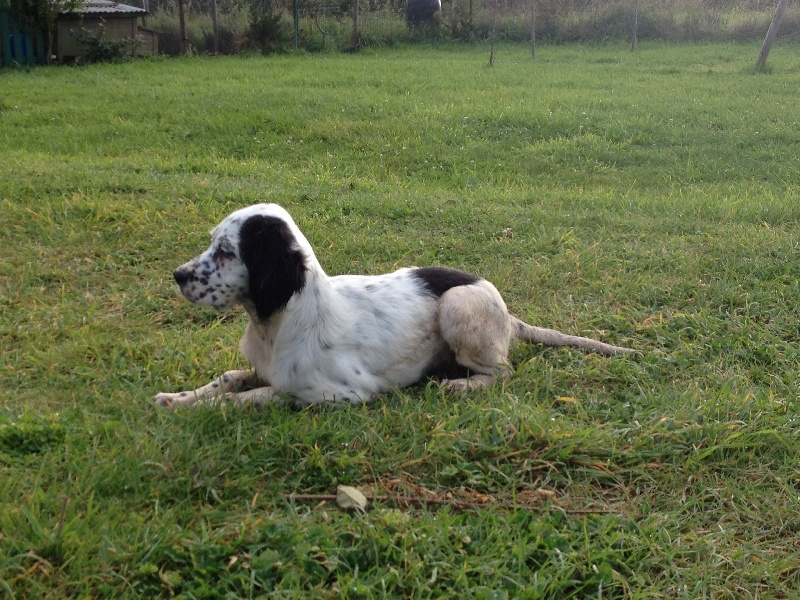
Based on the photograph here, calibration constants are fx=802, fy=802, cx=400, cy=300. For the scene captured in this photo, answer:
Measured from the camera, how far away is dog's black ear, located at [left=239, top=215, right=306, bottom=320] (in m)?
3.68

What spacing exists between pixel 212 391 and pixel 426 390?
1035 millimetres

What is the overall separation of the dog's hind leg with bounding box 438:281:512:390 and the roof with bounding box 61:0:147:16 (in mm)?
17625

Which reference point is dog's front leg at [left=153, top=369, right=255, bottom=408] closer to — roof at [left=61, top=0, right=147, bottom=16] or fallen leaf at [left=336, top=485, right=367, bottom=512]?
fallen leaf at [left=336, top=485, right=367, bottom=512]

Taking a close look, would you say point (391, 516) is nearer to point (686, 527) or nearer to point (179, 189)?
point (686, 527)

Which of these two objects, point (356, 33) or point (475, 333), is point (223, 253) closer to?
point (475, 333)

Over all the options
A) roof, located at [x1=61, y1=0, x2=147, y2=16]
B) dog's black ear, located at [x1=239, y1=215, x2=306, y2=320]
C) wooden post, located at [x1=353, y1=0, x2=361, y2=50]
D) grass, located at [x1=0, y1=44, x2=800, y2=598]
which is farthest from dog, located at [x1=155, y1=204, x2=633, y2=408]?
wooden post, located at [x1=353, y1=0, x2=361, y2=50]

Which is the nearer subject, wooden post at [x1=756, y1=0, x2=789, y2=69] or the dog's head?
the dog's head

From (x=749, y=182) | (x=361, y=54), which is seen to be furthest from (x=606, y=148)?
(x=361, y=54)

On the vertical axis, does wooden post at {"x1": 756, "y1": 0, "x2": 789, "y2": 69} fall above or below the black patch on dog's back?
above

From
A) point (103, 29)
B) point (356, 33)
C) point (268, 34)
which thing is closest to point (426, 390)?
point (103, 29)

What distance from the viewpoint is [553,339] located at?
14.8 feet

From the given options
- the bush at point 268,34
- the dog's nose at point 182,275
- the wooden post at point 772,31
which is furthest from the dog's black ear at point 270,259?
the bush at point 268,34

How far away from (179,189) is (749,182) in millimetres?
6149

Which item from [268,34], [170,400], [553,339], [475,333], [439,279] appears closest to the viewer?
[170,400]
